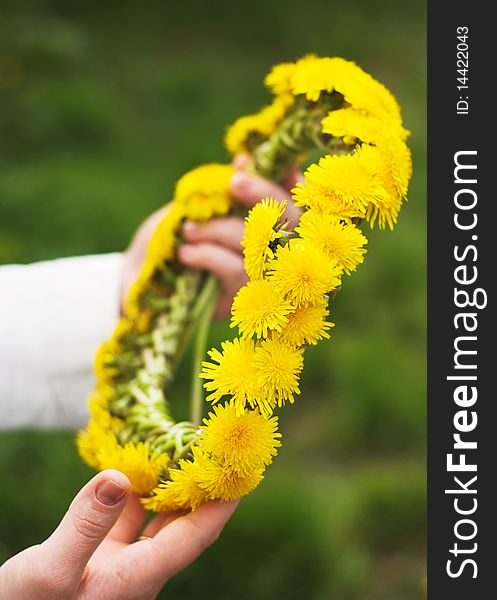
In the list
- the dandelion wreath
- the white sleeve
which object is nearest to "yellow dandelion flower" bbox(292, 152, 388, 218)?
the dandelion wreath

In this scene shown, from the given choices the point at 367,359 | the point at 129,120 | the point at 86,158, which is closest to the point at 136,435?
the point at 367,359

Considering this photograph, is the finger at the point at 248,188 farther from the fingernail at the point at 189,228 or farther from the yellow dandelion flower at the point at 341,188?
the yellow dandelion flower at the point at 341,188

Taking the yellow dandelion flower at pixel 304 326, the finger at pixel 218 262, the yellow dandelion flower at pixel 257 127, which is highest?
the yellow dandelion flower at pixel 257 127

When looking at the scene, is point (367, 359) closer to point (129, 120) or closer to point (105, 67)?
point (129, 120)

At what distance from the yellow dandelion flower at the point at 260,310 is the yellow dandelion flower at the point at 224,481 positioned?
0.11 meters

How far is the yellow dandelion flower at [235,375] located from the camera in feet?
2.26

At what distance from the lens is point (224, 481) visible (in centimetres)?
71

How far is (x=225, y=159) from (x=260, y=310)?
1.87m

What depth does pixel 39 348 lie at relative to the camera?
1154mm

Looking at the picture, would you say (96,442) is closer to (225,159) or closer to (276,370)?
(276,370)

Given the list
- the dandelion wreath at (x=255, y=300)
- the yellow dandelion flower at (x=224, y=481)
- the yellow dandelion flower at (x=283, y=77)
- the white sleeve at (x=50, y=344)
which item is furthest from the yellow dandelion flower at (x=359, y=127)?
the white sleeve at (x=50, y=344)

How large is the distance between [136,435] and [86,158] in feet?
6.68

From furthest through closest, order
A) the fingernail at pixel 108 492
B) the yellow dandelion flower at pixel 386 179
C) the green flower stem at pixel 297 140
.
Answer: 1. the green flower stem at pixel 297 140
2. the yellow dandelion flower at pixel 386 179
3. the fingernail at pixel 108 492

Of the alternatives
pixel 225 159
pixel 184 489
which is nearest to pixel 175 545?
pixel 184 489
